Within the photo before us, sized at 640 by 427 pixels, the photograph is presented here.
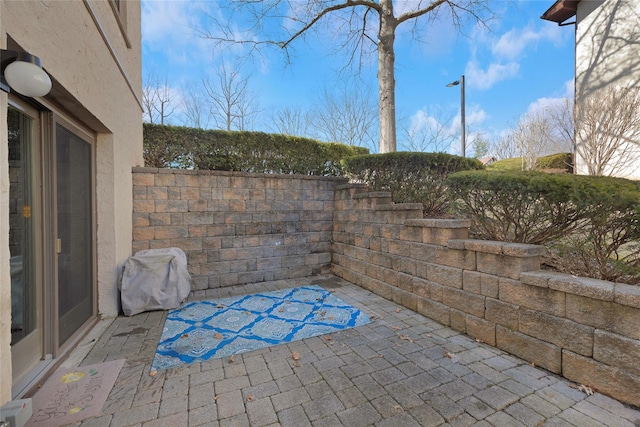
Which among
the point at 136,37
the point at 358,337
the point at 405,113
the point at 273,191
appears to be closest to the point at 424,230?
the point at 358,337

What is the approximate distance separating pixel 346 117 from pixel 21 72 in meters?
Result: 15.9

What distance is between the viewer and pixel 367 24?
7.95 meters

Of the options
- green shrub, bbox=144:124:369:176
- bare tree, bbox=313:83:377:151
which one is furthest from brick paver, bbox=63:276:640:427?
bare tree, bbox=313:83:377:151

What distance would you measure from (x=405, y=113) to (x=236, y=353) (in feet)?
51.2

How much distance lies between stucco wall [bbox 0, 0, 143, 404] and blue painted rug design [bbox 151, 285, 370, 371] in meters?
1.11

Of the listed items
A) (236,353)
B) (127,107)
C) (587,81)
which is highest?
(587,81)

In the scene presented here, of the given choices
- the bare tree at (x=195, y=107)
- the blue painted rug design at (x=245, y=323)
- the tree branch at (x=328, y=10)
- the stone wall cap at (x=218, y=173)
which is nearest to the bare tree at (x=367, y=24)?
the tree branch at (x=328, y=10)

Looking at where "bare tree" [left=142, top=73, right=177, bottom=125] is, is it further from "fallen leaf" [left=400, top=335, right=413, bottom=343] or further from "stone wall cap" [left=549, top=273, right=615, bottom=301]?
"stone wall cap" [left=549, top=273, right=615, bottom=301]

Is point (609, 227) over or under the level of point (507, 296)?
over

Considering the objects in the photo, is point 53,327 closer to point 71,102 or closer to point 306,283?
point 71,102

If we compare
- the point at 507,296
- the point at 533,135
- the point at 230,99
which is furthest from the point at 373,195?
the point at 230,99

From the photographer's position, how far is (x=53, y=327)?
245cm

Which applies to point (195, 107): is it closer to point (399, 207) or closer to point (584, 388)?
point (399, 207)

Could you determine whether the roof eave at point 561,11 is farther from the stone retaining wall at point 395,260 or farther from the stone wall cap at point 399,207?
the stone wall cap at point 399,207
